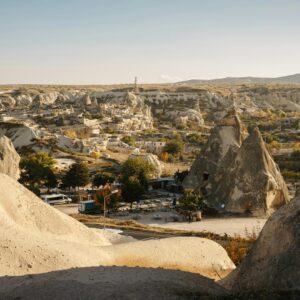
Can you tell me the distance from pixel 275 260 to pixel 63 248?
6925mm

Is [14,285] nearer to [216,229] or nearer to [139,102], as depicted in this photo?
[216,229]

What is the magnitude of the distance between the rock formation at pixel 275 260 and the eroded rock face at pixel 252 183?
20.7m

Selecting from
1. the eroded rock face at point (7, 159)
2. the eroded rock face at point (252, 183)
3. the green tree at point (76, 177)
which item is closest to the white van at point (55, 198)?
the green tree at point (76, 177)

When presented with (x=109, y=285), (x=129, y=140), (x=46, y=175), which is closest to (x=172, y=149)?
(x=129, y=140)

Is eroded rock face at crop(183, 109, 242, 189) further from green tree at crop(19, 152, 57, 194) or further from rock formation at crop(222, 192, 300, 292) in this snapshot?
→ rock formation at crop(222, 192, 300, 292)

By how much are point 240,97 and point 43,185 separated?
9827cm

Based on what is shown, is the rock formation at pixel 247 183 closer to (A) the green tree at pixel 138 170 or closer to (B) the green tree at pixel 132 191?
(B) the green tree at pixel 132 191

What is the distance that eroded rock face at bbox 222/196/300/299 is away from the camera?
481 inches

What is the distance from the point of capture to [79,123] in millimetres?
84625

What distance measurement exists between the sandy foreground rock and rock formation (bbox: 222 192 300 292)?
14.5 ft

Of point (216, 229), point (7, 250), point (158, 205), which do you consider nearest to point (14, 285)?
point (7, 250)

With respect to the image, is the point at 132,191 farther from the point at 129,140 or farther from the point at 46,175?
the point at 129,140

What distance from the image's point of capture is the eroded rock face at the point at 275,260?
40.1 feet

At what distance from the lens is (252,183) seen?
34.7 m
